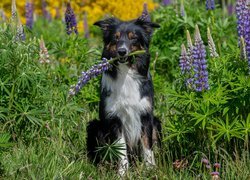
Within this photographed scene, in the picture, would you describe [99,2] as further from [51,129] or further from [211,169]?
[211,169]

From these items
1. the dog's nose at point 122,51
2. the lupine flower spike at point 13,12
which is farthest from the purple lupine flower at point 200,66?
the lupine flower spike at point 13,12

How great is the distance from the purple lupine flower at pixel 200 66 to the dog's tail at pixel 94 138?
1.07 meters

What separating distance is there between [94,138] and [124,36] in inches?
36.8

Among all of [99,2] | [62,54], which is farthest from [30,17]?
[99,2]

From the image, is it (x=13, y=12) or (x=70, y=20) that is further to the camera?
(x=70, y=20)

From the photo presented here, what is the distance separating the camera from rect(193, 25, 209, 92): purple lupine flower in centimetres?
483

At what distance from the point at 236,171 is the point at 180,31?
337 centimetres

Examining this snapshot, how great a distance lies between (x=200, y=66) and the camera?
487 centimetres

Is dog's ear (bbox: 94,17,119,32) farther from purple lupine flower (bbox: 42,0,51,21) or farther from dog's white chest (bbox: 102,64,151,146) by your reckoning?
purple lupine flower (bbox: 42,0,51,21)

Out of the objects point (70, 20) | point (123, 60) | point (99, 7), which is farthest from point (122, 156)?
point (99, 7)

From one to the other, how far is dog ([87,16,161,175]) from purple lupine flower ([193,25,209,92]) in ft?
2.21

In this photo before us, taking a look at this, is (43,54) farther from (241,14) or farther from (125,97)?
(241,14)

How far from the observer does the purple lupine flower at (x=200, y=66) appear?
4832mm

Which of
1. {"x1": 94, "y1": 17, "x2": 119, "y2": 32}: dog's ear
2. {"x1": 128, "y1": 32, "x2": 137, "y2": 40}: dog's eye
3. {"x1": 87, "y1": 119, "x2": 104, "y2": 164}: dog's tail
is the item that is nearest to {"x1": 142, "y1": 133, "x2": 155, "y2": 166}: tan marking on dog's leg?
{"x1": 87, "y1": 119, "x2": 104, "y2": 164}: dog's tail
